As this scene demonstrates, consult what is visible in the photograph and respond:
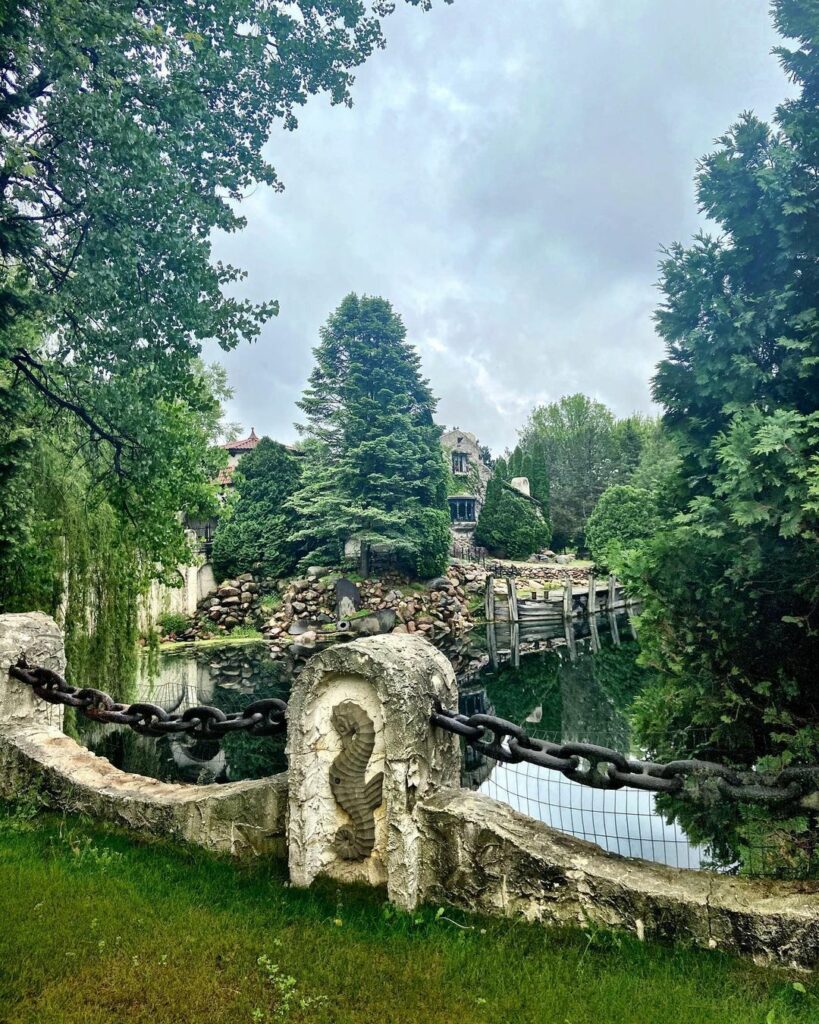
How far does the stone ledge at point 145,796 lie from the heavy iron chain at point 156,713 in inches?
11.5

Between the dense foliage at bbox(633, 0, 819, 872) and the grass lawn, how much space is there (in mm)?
1715

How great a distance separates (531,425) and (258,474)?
125ft

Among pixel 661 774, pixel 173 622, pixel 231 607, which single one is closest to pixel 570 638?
pixel 231 607

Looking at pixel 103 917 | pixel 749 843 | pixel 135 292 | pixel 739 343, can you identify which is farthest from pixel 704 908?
pixel 135 292

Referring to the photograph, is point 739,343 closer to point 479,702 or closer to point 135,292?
point 135,292

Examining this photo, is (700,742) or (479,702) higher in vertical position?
(700,742)

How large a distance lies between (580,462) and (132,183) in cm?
4344

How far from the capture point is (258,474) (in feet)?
86.2

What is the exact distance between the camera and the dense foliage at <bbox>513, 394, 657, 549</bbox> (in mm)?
41000

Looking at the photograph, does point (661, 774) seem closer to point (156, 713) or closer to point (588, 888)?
point (588, 888)

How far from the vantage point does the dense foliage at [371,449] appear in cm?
2425

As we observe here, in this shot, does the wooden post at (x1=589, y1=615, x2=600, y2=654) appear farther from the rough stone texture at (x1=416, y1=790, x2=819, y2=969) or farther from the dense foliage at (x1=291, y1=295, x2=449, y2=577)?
the rough stone texture at (x1=416, y1=790, x2=819, y2=969)

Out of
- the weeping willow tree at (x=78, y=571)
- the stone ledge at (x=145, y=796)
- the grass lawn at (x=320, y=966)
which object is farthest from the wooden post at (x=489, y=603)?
the grass lawn at (x=320, y=966)

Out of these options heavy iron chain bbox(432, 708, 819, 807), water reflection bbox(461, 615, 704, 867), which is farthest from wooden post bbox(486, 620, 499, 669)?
heavy iron chain bbox(432, 708, 819, 807)
